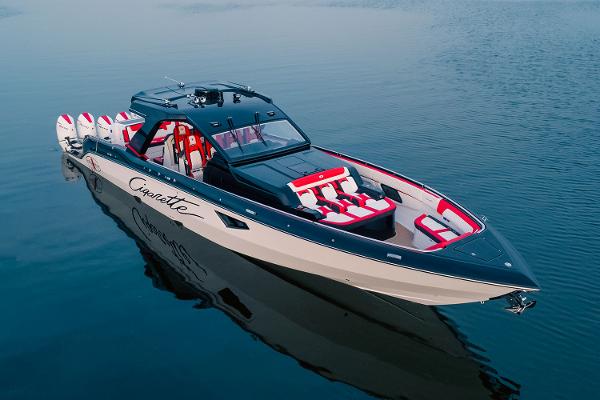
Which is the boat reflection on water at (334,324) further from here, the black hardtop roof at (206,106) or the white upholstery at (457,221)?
the black hardtop roof at (206,106)

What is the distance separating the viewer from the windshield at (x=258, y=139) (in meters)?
10.9

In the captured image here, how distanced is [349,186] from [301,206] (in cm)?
135

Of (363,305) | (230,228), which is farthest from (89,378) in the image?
(363,305)

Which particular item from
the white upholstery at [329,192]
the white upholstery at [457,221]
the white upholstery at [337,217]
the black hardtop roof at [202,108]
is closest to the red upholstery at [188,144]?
the black hardtop roof at [202,108]

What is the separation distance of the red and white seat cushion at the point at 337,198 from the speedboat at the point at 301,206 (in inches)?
0.9

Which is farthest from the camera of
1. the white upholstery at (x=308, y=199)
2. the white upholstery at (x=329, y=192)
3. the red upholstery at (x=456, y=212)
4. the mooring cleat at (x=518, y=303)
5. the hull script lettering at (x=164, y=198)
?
the hull script lettering at (x=164, y=198)

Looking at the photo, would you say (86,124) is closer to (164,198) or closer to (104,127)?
(104,127)

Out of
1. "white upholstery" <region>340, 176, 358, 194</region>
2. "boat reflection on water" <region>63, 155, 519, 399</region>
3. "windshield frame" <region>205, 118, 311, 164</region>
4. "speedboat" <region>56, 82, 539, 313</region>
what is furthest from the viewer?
"windshield frame" <region>205, 118, 311, 164</region>

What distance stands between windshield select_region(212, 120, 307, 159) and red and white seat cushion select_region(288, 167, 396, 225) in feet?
5.40

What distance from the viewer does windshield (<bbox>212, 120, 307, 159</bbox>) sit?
35.6ft

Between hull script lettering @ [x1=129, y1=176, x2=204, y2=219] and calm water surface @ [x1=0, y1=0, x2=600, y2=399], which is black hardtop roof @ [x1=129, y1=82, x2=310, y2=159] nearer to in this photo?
hull script lettering @ [x1=129, y1=176, x2=204, y2=219]

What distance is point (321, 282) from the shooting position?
32.1 ft

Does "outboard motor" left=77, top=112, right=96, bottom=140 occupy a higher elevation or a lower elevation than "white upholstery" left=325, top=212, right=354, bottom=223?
higher

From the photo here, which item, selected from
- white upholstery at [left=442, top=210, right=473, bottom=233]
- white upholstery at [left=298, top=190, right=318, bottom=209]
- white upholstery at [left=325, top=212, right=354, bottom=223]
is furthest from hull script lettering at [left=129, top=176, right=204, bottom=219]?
white upholstery at [left=442, top=210, right=473, bottom=233]
